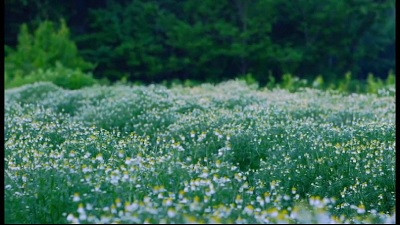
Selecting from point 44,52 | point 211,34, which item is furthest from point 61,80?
point 211,34

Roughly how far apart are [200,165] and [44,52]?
1716 centimetres

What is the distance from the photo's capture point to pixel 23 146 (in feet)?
23.9

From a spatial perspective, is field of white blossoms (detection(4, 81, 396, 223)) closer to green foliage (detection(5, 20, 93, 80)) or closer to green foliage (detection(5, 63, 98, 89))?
green foliage (detection(5, 63, 98, 89))

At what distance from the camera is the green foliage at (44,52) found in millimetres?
23172

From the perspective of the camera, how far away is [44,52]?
23.5 meters

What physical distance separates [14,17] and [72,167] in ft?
76.6

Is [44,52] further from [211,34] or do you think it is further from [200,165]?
[200,165]

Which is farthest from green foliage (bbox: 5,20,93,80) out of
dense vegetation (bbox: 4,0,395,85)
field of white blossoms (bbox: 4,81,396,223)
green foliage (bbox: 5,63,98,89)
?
field of white blossoms (bbox: 4,81,396,223)

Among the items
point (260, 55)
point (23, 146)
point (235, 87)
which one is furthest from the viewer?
point (260, 55)

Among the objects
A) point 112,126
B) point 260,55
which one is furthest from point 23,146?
point 260,55

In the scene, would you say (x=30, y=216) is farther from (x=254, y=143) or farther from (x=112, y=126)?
(x=112, y=126)

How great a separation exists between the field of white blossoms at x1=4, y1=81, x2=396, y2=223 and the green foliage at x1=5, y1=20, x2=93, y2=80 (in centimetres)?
1000

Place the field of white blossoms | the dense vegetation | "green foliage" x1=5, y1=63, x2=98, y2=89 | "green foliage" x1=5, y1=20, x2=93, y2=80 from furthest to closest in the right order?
the dense vegetation
"green foliage" x1=5, y1=20, x2=93, y2=80
"green foliage" x1=5, y1=63, x2=98, y2=89
the field of white blossoms

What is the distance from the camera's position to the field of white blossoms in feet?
16.5
